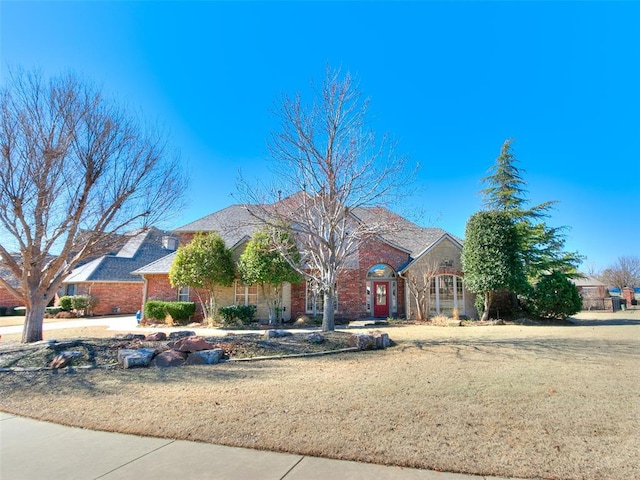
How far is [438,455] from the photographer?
3.78 m

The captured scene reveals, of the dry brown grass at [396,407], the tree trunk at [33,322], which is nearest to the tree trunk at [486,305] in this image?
the dry brown grass at [396,407]

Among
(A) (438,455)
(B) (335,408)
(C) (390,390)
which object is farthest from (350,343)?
(A) (438,455)

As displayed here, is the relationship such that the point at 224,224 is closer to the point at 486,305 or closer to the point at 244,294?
the point at 244,294

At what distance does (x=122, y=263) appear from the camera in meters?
30.2

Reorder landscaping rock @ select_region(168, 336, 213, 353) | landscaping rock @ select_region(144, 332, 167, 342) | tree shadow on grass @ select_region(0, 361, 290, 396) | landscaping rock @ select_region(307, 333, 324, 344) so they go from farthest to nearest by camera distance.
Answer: landscaping rock @ select_region(144, 332, 167, 342) → landscaping rock @ select_region(307, 333, 324, 344) → landscaping rock @ select_region(168, 336, 213, 353) → tree shadow on grass @ select_region(0, 361, 290, 396)

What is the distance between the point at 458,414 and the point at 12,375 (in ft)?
27.0

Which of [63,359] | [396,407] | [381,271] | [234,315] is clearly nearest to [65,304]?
[234,315]

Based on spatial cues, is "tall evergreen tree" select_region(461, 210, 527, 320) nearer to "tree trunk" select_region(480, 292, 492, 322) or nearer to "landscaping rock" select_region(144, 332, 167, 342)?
"tree trunk" select_region(480, 292, 492, 322)

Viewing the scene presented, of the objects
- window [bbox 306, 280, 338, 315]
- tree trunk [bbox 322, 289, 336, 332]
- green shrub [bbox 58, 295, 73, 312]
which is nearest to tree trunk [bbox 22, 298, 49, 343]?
tree trunk [bbox 322, 289, 336, 332]

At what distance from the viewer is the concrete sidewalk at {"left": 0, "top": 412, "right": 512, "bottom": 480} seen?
348 centimetres

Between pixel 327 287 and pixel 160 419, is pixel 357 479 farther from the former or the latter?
pixel 327 287

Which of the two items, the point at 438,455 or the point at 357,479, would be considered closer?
the point at 357,479

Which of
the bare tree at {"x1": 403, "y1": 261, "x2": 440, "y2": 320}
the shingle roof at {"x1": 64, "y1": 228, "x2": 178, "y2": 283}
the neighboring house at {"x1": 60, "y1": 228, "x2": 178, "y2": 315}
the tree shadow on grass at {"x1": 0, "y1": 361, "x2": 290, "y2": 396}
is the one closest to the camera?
the tree shadow on grass at {"x1": 0, "y1": 361, "x2": 290, "y2": 396}

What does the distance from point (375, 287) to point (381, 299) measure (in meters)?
0.74
